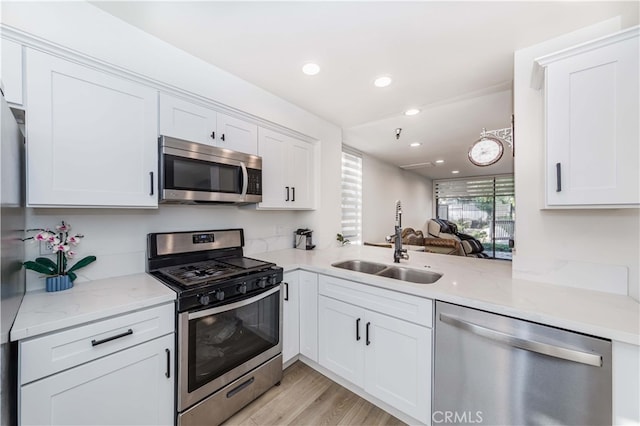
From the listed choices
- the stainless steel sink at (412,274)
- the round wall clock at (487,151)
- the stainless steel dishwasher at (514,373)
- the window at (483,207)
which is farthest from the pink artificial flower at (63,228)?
the window at (483,207)

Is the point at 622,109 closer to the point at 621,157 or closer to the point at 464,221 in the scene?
the point at 621,157

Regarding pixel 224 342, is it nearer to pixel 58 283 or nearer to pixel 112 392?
pixel 112 392

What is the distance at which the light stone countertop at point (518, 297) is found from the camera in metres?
1.02

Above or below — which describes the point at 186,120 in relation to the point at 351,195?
above

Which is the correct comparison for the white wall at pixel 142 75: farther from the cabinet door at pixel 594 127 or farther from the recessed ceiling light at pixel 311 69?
the cabinet door at pixel 594 127

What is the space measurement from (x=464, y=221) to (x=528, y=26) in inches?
278

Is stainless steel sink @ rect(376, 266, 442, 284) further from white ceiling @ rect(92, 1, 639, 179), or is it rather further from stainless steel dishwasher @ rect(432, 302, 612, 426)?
white ceiling @ rect(92, 1, 639, 179)

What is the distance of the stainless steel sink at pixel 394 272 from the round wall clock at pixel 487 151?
→ 139cm

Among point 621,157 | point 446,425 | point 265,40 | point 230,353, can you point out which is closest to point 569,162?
point 621,157

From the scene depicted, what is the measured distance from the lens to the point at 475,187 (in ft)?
23.8

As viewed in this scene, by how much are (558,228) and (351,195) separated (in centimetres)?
282

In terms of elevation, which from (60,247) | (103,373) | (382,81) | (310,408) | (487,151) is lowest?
(310,408)

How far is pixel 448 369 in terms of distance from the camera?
53.6 inches

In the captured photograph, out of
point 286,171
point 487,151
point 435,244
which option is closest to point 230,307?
point 286,171
